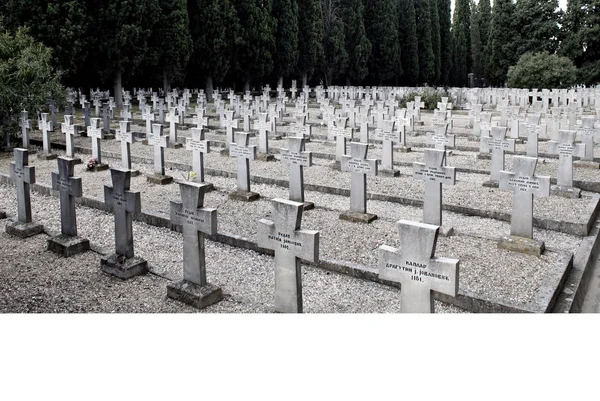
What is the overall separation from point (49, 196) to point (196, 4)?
1672 cm

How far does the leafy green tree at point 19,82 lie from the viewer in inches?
435

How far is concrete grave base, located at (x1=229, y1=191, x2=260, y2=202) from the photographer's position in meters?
7.61

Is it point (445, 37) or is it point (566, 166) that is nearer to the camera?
point (566, 166)

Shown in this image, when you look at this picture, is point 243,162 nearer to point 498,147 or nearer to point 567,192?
point 498,147

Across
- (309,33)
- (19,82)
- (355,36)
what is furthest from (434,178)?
(355,36)

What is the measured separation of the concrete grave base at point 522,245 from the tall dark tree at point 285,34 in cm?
2297

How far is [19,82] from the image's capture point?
36.9 feet

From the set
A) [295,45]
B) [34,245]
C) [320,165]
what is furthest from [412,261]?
[295,45]

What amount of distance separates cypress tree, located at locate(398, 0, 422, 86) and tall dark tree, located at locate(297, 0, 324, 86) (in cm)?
892

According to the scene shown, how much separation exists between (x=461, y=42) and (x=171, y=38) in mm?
32007

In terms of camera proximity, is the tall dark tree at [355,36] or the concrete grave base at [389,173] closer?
the concrete grave base at [389,173]

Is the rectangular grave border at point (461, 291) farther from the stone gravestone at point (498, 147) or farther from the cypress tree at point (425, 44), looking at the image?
the cypress tree at point (425, 44)

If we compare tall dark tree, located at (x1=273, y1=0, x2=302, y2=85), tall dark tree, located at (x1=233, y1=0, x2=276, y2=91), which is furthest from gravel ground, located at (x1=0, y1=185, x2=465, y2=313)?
tall dark tree, located at (x1=273, y1=0, x2=302, y2=85)

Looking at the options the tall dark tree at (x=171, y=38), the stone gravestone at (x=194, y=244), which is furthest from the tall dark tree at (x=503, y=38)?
the stone gravestone at (x=194, y=244)
